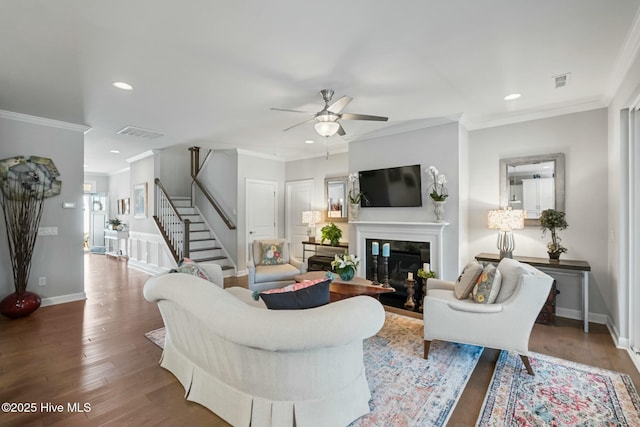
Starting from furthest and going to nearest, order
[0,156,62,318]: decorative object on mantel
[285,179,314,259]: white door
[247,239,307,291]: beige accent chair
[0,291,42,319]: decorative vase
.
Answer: [285,179,314,259]: white door
[247,239,307,291]: beige accent chair
[0,156,62,318]: decorative object on mantel
[0,291,42,319]: decorative vase

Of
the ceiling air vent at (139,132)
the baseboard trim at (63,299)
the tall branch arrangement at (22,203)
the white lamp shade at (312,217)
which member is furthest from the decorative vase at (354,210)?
the tall branch arrangement at (22,203)

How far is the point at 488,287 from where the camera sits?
2.60 meters

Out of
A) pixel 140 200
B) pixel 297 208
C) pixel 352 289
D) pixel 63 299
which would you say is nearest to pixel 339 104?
pixel 352 289

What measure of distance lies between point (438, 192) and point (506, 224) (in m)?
0.95

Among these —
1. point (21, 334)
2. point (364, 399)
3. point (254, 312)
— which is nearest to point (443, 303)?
point (364, 399)

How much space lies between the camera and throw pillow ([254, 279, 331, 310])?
1886 mm

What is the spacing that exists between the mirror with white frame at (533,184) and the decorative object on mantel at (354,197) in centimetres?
212

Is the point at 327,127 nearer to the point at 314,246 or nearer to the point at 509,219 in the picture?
the point at 509,219

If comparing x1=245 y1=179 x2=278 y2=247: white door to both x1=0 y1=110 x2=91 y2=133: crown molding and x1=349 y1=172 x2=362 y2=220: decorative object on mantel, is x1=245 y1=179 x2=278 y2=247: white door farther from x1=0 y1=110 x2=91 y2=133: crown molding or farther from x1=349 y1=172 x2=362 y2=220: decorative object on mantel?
x1=0 y1=110 x2=91 y2=133: crown molding

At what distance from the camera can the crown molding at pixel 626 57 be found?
7.08ft

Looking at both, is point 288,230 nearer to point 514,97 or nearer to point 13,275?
point 13,275

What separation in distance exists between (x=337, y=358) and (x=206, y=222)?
606cm

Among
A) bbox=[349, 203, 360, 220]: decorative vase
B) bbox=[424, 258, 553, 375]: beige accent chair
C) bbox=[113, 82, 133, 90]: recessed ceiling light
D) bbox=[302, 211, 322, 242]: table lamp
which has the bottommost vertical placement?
bbox=[424, 258, 553, 375]: beige accent chair

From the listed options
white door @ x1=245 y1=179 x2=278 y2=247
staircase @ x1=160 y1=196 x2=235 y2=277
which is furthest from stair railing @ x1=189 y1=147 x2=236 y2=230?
staircase @ x1=160 y1=196 x2=235 y2=277
